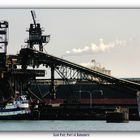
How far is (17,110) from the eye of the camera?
24156 millimetres

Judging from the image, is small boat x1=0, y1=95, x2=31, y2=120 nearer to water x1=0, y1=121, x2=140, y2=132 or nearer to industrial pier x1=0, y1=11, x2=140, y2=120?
industrial pier x1=0, y1=11, x2=140, y2=120

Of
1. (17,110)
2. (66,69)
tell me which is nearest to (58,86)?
(66,69)

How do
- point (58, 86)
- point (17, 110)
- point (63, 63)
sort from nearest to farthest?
point (63, 63) → point (58, 86) → point (17, 110)

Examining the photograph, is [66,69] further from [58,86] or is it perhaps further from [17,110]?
[17,110]

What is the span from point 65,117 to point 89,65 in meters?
10.7

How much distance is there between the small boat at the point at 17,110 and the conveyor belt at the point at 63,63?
6925 mm

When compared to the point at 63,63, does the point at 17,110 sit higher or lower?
lower

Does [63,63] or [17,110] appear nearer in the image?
[63,63]

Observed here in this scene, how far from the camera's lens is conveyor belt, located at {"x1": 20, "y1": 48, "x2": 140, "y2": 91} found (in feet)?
43.1

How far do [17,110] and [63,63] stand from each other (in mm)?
11013

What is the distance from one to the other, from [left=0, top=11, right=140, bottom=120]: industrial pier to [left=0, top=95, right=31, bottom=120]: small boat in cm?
34

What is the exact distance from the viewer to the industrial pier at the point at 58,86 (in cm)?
1377

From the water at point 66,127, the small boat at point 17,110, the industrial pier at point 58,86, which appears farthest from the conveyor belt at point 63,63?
the small boat at point 17,110

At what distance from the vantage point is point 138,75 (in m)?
11.3
